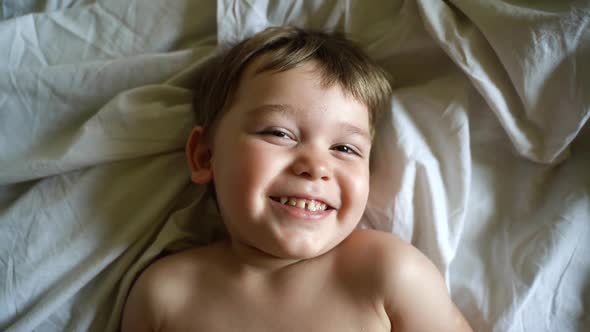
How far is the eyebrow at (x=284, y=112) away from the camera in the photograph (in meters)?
0.80

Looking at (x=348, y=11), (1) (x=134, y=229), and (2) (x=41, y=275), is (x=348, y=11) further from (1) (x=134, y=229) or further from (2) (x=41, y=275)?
(2) (x=41, y=275)

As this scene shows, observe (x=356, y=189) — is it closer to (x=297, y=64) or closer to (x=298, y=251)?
(x=298, y=251)

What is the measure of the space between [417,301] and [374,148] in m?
0.32

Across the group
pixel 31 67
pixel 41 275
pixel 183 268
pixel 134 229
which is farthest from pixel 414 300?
pixel 31 67

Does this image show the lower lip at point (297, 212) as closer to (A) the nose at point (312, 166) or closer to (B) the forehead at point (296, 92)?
(A) the nose at point (312, 166)

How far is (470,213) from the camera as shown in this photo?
935 mm

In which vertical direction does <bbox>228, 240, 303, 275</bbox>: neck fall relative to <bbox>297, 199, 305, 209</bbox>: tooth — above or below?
below

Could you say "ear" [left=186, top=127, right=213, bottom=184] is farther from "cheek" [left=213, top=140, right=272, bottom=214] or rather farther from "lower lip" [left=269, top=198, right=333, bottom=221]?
"lower lip" [left=269, top=198, right=333, bottom=221]

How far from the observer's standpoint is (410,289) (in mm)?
799

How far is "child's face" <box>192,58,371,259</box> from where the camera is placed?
0.76 metres

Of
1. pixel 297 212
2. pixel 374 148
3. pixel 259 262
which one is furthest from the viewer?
pixel 374 148

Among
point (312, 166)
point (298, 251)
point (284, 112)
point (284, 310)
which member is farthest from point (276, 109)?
point (284, 310)

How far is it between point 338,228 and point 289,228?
9 cm

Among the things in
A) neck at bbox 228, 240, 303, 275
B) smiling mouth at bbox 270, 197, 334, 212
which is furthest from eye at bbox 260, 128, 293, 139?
neck at bbox 228, 240, 303, 275
